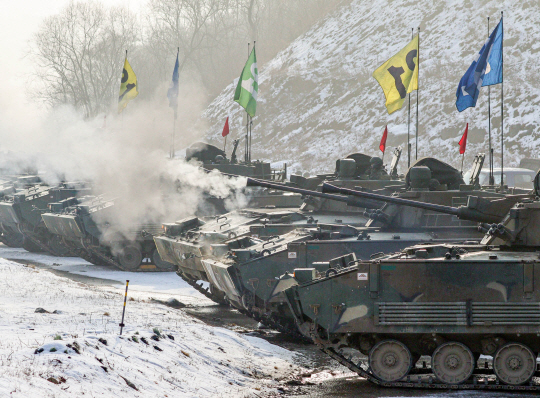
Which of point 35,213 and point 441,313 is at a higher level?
point 35,213

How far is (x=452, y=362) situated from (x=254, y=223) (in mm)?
7588

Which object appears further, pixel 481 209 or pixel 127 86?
pixel 127 86

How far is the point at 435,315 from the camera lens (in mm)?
9852

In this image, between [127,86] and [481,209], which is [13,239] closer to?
[127,86]

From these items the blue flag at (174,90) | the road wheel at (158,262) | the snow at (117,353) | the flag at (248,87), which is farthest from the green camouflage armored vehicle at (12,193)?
the snow at (117,353)

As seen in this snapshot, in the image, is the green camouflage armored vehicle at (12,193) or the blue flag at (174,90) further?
the blue flag at (174,90)

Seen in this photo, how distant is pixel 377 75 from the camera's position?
21781 millimetres

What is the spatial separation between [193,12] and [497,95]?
32.5 meters

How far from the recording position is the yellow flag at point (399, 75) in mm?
21719

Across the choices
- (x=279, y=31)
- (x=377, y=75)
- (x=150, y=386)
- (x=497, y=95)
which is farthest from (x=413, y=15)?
(x=150, y=386)

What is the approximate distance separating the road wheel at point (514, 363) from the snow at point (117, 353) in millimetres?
2813

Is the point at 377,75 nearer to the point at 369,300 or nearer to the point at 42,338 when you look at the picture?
the point at 369,300

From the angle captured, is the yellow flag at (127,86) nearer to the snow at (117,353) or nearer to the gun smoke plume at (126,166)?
the gun smoke plume at (126,166)

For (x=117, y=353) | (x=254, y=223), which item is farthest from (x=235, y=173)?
(x=117, y=353)
